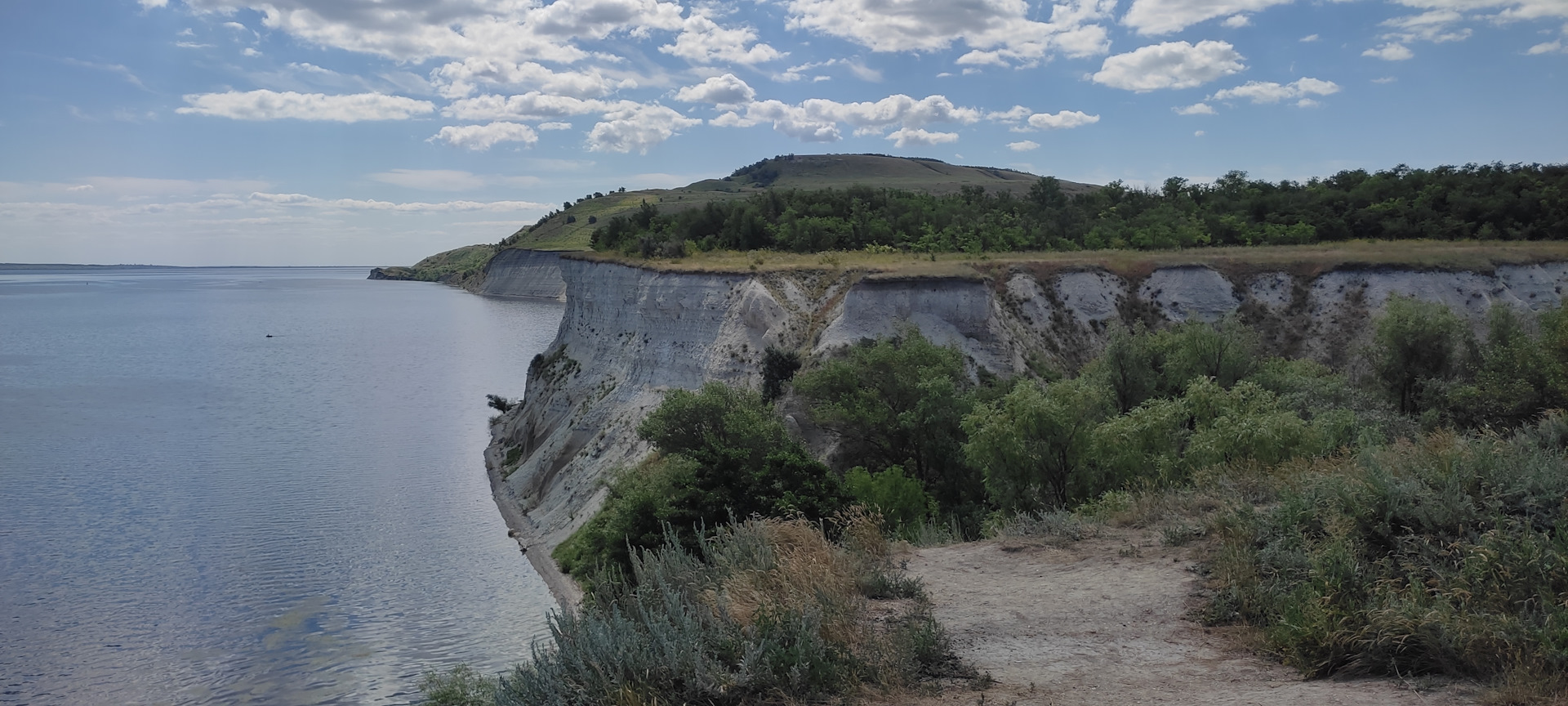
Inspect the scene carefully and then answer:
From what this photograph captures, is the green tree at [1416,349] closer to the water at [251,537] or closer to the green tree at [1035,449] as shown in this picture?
the green tree at [1035,449]

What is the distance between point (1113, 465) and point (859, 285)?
16447 mm

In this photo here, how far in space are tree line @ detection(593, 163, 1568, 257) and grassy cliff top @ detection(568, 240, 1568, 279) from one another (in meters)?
3.05

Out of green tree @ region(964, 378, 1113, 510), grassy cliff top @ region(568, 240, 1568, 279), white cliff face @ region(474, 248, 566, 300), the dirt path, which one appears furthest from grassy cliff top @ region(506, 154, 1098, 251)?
the dirt path

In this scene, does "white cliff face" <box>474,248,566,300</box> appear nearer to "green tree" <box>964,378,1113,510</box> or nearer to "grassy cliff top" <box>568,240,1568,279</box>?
"grassy cliff top" <box>568,240,1568,279</box>

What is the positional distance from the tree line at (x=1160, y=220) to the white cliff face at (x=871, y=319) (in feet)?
24.0

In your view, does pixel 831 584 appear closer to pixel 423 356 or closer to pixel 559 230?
pixel 423 356

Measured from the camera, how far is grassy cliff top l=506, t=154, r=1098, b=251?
13850 centimetres

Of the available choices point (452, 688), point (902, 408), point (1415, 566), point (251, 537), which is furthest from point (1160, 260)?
point (251, 537)

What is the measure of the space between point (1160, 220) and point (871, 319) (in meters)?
25.7

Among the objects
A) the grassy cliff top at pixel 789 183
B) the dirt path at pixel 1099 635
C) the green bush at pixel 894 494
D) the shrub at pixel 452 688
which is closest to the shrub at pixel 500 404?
the green bush at pixel 894 494

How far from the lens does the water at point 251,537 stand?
22891 mm

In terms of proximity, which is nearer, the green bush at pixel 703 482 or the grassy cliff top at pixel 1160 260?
the green bush at pixel 703 482

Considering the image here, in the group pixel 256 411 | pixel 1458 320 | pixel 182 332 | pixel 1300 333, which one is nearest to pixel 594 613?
pixel 1458 320

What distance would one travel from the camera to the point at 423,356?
253ft
